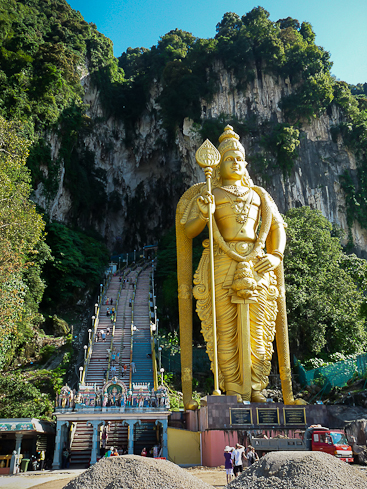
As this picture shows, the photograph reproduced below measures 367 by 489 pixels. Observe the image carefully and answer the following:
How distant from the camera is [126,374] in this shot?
14820 mm

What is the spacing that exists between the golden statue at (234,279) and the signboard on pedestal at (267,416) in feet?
2.02

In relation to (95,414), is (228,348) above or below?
above

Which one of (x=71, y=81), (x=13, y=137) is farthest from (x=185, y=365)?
(x=71, y=81)

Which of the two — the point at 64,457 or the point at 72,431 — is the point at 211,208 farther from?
the point at 72,431

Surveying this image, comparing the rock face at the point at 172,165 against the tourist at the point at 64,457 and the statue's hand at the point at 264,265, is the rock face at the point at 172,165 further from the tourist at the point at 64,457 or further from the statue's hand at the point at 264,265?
the statue's hand at the point at 264,265

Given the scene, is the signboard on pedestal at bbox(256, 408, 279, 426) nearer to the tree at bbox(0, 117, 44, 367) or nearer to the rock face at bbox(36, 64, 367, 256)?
the tree at bbox(0, 117, 44, 367)

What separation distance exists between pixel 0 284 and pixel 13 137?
13.7ft

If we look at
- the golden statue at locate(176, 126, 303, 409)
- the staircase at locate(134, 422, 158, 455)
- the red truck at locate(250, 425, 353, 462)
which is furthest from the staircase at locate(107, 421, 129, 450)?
the red truck at locate(250, 425, 353, 462)

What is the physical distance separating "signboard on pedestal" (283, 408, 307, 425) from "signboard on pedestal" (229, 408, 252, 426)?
67 cm

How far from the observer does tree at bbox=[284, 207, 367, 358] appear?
55.2 ft

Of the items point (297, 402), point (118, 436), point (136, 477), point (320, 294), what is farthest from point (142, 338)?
point (136, 477)

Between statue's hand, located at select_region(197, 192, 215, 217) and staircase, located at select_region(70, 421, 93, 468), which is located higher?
statue's hand, located at select_region(197, 192, 215, 217)

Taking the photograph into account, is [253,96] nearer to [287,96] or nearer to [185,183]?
[287,96]

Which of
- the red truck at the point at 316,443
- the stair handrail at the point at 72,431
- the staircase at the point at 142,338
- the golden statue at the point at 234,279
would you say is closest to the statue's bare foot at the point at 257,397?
the golden statue at the point at 234,279
